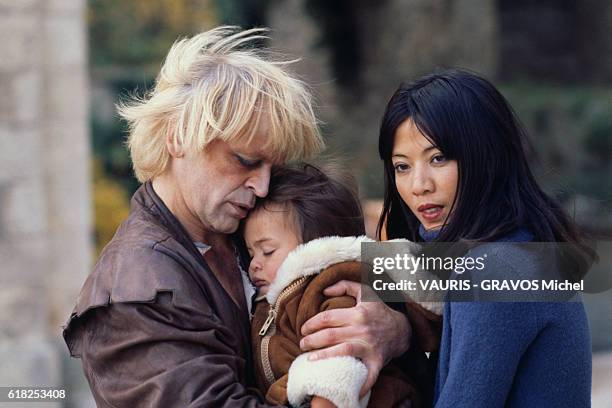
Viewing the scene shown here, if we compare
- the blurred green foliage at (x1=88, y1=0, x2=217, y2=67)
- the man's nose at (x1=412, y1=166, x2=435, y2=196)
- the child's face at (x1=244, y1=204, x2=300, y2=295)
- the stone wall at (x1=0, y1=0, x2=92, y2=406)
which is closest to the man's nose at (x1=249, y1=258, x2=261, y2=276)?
the child's face at (x1=244, y1=204, x2=300, y2=295)

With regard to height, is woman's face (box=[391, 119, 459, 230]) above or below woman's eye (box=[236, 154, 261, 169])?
below

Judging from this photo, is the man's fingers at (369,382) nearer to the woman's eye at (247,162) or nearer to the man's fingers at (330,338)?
the man's fingers at (330,338)

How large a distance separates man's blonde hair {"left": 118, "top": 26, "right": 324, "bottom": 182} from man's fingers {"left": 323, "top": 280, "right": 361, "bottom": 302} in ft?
1.17

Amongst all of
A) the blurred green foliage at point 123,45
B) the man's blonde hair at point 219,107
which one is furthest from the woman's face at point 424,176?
the blurred green foliage at point 123,45

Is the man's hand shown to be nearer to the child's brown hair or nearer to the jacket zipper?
the jacket zipper

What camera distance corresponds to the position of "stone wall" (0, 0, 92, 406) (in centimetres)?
589

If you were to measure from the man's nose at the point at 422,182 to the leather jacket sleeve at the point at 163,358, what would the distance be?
1.82 feet

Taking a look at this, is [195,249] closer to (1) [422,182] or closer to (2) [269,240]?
(2) [269,240]

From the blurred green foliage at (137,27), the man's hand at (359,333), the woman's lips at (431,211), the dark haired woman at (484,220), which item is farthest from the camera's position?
the blurred green foliage at (137,27)

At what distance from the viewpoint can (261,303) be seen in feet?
8.91

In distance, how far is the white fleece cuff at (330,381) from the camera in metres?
2.37

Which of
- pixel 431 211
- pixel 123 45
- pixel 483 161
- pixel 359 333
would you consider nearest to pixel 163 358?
pixel 359 333

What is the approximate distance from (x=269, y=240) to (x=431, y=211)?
419 millimetres

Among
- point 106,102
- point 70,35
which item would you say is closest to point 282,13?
point 106,102
